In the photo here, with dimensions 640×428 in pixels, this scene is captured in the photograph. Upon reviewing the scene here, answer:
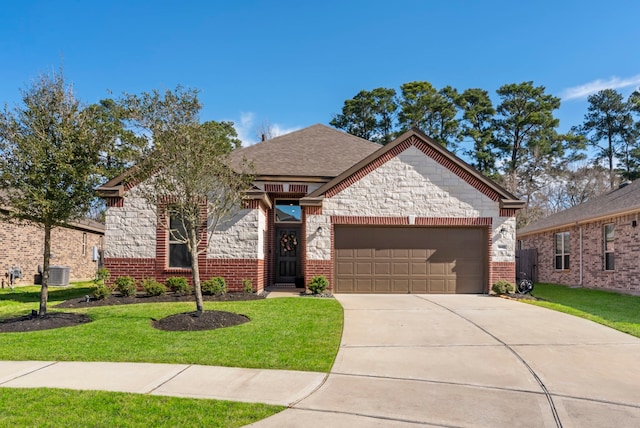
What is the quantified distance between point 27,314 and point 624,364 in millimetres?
11773

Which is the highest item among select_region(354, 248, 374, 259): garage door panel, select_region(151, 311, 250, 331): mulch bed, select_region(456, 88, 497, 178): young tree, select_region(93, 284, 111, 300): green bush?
select_region(456, 88, 497, 178): young tree

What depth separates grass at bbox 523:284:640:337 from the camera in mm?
9477

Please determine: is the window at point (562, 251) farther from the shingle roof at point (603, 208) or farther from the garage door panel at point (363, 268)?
the garage door panel at point (363, 268)

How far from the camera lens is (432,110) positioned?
125ft

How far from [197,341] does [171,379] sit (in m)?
1.89

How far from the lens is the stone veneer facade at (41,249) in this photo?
17609 millimetres

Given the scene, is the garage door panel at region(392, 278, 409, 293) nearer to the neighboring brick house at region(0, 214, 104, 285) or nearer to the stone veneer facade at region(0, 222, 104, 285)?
the neighboring brick house at region(0, 214, 104, 285)

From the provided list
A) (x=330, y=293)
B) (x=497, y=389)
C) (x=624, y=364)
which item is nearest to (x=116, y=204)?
(x=330, y=293)

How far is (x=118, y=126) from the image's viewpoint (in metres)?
9.17

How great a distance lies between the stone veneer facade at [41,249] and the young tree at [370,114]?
24.3 metres

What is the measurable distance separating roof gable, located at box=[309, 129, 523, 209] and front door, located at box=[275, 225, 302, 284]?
2.99 metres

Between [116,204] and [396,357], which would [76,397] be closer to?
[396,357]

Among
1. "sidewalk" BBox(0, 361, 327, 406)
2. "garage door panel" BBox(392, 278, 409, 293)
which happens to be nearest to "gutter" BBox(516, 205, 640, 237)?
"garage door panel" BBox(392, 278, 409, 293)

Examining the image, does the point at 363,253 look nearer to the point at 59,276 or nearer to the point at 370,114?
the point at 59,276
